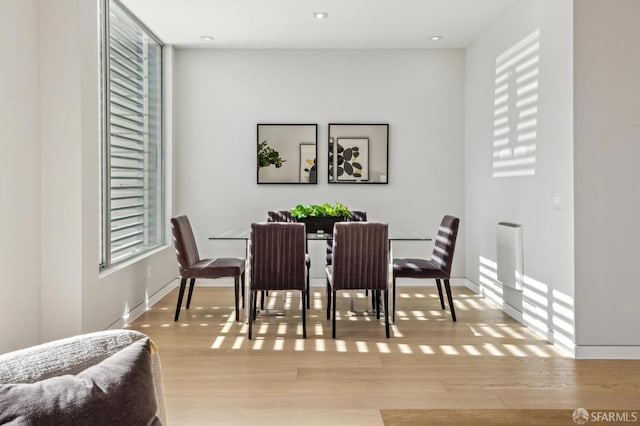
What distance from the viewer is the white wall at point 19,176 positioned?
3.13 m

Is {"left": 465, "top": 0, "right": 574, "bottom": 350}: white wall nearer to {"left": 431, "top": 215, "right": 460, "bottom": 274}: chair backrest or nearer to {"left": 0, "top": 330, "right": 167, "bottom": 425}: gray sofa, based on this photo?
{"left": 431, "top": 215, "right": 460, "bottom": 274}: chair backrest

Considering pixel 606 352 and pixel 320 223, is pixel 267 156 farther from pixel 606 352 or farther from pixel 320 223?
pixel 606 352

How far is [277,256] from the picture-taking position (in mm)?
4145

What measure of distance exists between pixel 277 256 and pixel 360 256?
638 mm

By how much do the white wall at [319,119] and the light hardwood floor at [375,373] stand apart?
179cm

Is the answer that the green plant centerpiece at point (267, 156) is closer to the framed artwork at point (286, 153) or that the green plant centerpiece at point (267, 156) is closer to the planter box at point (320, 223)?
the framed artwork at point (286, 153)

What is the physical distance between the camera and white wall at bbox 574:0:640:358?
11.7 feet

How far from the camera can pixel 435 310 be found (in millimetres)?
5105

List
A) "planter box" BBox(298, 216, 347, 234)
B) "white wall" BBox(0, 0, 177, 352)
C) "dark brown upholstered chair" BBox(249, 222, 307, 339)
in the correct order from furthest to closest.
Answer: "planter box" BBox(298, 216, 347, 234) → "dark brown upholstered chair" BBox(249, 222, 307, 339) → "white wall" BBox(0, 0, 177, 352)

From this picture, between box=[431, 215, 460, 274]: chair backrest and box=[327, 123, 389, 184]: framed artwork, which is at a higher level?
box=[327, 123, 389, 184]: framed artwork

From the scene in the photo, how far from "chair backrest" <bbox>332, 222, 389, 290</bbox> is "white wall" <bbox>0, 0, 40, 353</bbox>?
2.07 metres

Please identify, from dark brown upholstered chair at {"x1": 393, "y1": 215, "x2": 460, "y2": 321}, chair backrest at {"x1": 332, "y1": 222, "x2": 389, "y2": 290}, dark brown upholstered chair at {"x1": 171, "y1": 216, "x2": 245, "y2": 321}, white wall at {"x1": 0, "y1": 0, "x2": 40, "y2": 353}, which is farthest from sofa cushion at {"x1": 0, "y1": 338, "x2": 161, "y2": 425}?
dark brown upholstered chair at {"x1": 393, "y1": 215, "x2": 460, "y2": 321}

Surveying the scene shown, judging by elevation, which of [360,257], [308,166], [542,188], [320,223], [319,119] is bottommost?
[360,257]

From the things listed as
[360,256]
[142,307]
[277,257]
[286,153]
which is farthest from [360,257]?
[286,153]
